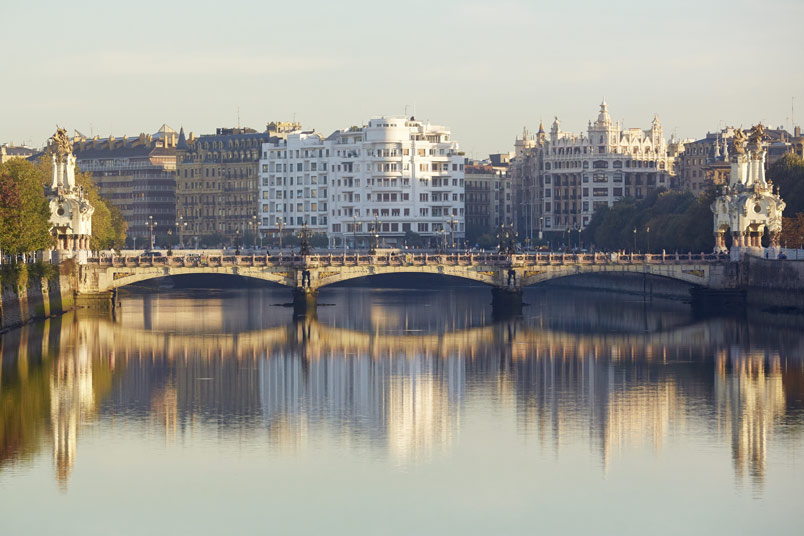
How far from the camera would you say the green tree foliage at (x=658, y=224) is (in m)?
126

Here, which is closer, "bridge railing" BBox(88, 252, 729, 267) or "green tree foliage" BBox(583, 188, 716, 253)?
"bridge railing" BBox(88, 252, 729, 267)

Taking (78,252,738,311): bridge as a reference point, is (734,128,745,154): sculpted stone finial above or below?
above

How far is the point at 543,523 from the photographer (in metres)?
A: 43.2

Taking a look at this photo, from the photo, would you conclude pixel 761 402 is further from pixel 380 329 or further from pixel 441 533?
pixel 380 329

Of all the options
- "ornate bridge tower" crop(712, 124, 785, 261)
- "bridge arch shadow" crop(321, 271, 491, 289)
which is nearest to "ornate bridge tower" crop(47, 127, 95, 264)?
"ornate bridge tower" crop(712, 124, 785, 261)

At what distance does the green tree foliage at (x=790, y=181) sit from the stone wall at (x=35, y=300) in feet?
177

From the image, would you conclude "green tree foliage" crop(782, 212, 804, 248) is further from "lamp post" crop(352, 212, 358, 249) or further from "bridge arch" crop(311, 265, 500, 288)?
"lamp post" crop(352, 212, 358, 249)

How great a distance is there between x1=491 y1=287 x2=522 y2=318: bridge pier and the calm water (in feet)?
39.1

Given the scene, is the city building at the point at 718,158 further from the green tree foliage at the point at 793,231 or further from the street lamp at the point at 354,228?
the green tree foliage at the point at 793,231

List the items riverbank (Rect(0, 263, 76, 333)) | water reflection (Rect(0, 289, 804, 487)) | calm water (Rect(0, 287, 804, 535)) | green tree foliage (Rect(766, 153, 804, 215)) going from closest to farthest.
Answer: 1. calm water (Rect(0, 287, 804, 535))
2. water reflection (Rect(0, 289, 804, 487))
3. riverbank (Rect(0, 263, 76, 333))
4. green tree foliage (Rect(766, 153, 804, 215))

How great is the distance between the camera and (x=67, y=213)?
112625 mm

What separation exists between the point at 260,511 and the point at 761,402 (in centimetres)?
2741

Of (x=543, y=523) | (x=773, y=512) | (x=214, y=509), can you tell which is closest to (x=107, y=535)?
(x=214, y=509)

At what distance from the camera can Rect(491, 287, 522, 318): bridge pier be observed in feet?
362
